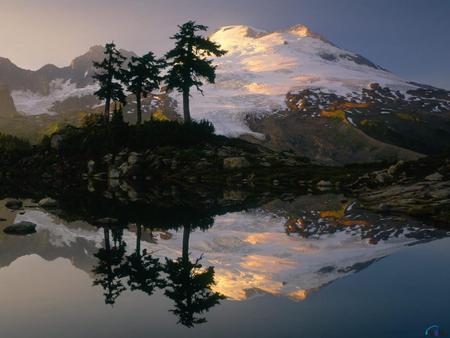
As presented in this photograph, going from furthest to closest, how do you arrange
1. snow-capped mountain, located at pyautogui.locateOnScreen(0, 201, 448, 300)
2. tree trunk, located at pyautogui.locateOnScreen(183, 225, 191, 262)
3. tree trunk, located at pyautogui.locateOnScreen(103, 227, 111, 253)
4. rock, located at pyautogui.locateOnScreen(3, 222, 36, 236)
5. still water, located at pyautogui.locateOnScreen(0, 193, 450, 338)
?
1. rock, located at pyautogui.locateOnScreen(3, 222, 36, 236)
2. tree trunk, located at pyautogui.locateOnScreen(103, 227, 111, 253)
3. tree trunk, located at pyautogui.locateOnScreen(183, 225, 191, 262)
4. snow-capped mountain, located at pyautogui.locateOnScreen(0, 201, 448, 300)
5. still water, located at pyautogui.locateOnScreen(0, 193, 450, 338)

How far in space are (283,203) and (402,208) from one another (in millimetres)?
6083

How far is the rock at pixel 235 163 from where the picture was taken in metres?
41.9

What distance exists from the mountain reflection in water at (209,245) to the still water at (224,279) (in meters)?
0.04

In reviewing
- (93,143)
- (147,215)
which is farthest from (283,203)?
(93,143)

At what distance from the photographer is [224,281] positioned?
29.8 ft

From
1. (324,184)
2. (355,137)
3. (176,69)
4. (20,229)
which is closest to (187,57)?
(176,69)

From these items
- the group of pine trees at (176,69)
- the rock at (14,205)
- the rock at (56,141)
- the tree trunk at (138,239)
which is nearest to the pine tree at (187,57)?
the group of pine trees at (176,69)

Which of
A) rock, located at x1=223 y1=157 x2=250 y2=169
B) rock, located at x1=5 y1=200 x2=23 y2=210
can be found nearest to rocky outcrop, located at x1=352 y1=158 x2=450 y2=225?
rock, located at x1=223 y1=157 x2=250 y2=169

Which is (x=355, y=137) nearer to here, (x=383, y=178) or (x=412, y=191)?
(x=383, y=178)

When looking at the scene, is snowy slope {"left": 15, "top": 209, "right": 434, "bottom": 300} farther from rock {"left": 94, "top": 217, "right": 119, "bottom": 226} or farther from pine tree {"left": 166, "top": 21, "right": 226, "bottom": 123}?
pine tree {"left": 166, "top": 21, "right": 226, "bottom": 123}

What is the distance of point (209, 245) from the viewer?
12.8 m

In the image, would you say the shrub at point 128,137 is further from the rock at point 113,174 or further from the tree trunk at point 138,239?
the tree trunk at point 138,239

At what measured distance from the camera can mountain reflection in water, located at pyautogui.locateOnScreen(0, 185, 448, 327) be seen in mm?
8633

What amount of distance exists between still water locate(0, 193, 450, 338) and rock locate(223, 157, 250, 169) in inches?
972
